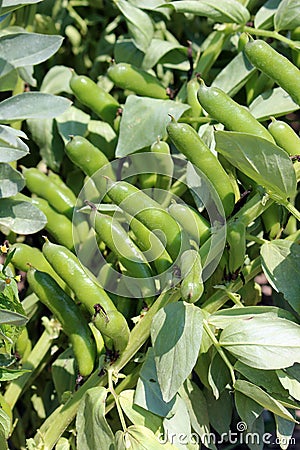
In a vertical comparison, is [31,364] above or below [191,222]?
below

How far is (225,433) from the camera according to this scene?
797 mm

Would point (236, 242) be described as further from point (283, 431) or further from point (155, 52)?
point (155, 52)

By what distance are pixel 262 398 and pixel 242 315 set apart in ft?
0.29

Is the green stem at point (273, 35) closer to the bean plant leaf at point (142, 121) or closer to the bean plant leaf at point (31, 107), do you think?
the bean plant leaf at point (142, 121)

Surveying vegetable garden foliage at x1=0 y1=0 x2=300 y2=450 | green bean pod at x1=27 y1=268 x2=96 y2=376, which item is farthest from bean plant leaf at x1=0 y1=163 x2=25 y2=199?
green bean pod at x1=27 y1=268 x2=96 y2=376

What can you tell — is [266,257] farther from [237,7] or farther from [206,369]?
[237,7]

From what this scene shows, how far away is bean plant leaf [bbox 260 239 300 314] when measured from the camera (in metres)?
0.69

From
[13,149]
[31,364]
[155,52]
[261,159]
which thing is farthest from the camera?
[155,52]

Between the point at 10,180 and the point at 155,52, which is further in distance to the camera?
the point at 155,52

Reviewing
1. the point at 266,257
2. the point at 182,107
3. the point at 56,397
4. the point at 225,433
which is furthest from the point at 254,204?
the point at 56,397

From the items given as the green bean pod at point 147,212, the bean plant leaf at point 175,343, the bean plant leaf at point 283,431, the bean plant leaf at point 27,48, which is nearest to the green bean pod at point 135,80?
the bean plant leaf at point 27,48

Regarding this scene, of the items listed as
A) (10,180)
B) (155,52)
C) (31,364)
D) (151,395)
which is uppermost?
(155,52)

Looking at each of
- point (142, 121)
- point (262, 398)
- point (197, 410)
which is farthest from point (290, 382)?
point (142, 121)

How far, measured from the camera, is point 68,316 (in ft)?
2.48
